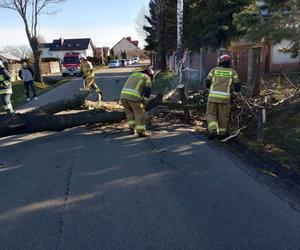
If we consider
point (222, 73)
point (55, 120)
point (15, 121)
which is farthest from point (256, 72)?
point (15, 121)

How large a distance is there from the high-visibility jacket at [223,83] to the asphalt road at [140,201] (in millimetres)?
1124

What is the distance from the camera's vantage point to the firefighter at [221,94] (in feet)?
25.8

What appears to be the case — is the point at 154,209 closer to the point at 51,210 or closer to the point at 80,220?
the point at 80,220

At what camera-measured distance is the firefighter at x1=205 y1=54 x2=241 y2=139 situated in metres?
7.86

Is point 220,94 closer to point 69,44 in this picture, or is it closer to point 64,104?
point 64,104

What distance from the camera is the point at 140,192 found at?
5.16m

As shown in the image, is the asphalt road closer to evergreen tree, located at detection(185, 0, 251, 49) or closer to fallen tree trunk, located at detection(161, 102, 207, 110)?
fallen tree trunk, located at detection(161, 102, 207, 110)

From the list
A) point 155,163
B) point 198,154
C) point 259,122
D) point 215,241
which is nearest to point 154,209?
point 215,241

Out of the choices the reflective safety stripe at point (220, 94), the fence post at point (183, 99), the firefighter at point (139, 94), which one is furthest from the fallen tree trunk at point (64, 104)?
the reflective safety stripe at point (220, 94)

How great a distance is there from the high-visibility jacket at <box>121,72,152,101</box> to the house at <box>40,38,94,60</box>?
10665 centimetres

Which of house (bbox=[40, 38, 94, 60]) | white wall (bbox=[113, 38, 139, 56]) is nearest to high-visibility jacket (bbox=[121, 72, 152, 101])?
house (bbox=[40, 38, 94, 60])

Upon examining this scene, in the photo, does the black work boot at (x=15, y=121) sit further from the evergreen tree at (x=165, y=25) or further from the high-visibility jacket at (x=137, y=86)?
the evergreen tree at (x=165, y=25)

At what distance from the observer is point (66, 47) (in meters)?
117

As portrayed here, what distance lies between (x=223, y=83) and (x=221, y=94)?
9.2 inches
